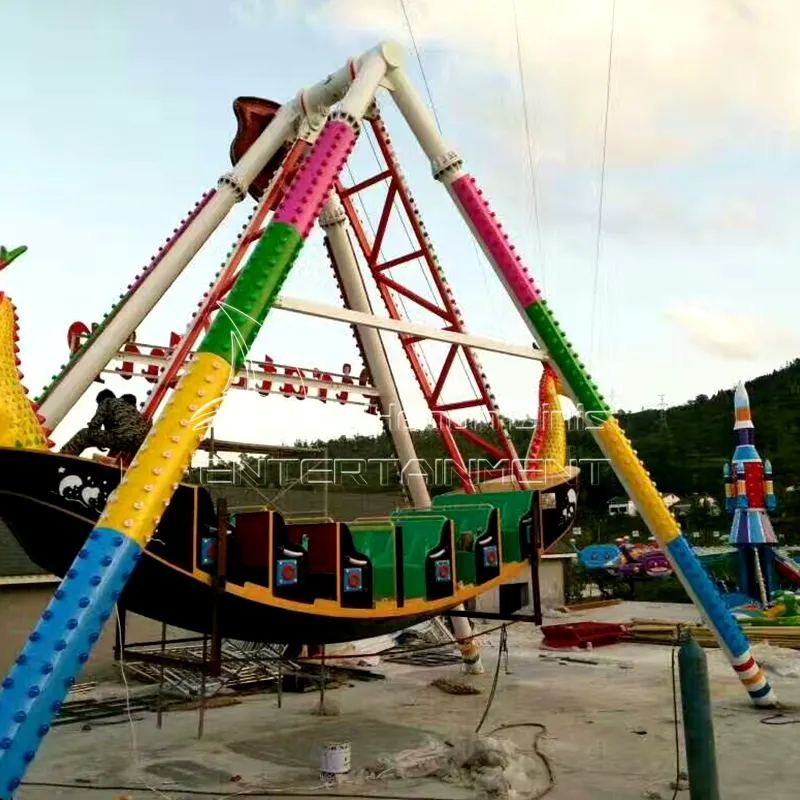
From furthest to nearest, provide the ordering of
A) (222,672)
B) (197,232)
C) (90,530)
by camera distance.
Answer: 1. (222,672)
2. (197,232)
3. (90,530)

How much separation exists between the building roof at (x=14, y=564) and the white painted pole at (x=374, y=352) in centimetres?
554

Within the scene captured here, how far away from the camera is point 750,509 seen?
21469 mm

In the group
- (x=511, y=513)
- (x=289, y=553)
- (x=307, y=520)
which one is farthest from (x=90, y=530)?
(x=511, y=513)

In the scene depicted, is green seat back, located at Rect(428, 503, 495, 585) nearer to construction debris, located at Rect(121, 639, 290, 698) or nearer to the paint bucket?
the paint bucket

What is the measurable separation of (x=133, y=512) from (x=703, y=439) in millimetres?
78618

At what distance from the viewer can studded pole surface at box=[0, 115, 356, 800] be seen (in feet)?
14.6

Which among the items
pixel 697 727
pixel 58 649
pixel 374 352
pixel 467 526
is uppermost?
pixel 374 352

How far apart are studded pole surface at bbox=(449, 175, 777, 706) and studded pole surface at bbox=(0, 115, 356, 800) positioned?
267cm

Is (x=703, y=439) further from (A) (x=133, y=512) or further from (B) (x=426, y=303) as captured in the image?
(A) (x=133, y=512)

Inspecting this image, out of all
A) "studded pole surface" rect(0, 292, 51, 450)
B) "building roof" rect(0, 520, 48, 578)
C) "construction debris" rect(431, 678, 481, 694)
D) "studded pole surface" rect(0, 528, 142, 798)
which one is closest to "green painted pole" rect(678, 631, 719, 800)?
"studded pole surface" rect(0, 528, 142, 798)

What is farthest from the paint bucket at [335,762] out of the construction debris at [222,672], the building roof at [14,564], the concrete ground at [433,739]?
the building roof at [14,564]

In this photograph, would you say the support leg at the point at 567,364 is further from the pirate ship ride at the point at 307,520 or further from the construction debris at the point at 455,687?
the construction debris at the point at 455,687

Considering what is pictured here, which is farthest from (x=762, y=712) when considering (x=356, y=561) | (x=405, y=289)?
(x=405, y=289)

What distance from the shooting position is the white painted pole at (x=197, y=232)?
8.68 meters
